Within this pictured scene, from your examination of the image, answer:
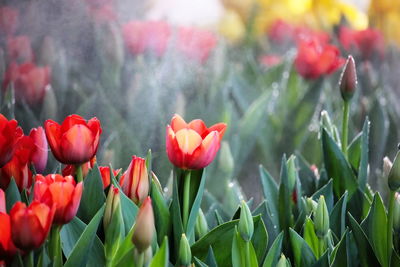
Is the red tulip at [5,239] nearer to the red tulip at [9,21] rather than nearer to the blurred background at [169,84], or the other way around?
the blurred background at [169,84]

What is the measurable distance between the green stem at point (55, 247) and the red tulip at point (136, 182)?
9cm

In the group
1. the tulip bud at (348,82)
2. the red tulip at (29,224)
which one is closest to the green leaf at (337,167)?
the tulip bud at (348,82)

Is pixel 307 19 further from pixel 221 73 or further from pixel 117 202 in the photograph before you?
pixel 117 202

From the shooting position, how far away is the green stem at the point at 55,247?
72 cm

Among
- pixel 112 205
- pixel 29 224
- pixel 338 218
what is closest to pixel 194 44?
pixel 338 218

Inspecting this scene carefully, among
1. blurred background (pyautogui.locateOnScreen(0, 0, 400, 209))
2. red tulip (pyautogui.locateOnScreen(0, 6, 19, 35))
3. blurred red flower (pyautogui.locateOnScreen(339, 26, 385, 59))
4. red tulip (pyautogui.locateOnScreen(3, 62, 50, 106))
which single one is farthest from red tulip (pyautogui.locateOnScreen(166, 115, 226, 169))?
blurred red flower (pyautogui.locateOnScreen(339, 26, 385, 59))

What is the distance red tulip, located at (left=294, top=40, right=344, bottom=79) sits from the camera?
1.45 metres

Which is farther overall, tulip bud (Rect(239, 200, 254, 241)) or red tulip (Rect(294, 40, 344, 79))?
red tulip (Rect(294, 40, 344, 79))

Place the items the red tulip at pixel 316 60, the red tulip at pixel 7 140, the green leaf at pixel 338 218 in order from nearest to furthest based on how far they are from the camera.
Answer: the red tulip at pixel 7 140, the green leaf at pixel 338 218, the red tulip at pixel 316 60

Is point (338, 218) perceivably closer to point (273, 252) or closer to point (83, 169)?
point (273, 252)

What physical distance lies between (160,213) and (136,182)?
0.04 m

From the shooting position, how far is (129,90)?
4.75ft

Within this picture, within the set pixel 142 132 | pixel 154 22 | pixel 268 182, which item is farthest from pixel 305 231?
pixel 154 22

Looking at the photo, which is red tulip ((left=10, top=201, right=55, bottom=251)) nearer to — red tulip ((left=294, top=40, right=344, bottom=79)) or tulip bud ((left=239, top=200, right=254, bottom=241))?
tulip bud ((left=239, top=200, right=254, bottom=241))
